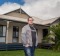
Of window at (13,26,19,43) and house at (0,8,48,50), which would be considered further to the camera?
window at (13,26,19,43)

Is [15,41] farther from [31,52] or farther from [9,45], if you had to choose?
[31,52]

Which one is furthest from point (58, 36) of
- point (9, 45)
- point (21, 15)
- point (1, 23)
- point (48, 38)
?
point (21, 15)

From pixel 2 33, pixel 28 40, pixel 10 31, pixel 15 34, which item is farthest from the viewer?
pixel 15 34

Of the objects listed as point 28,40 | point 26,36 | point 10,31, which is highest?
point 10,31

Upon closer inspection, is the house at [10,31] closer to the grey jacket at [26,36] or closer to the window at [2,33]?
the window at [2,33]

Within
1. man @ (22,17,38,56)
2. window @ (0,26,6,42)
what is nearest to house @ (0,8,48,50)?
window @ (0,26,6,42)

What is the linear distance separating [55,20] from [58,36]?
873 centimetres

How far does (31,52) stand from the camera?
793cm

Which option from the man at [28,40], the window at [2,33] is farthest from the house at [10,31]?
the man at [28,40]

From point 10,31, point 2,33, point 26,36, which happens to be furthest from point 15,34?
point 26,36

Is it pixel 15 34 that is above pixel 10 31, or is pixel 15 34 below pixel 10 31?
below

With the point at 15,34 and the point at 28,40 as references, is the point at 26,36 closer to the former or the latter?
the point at 28,40

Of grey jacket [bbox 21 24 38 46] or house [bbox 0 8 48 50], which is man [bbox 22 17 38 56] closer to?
grey jacket [bbox 21 24 38 46]

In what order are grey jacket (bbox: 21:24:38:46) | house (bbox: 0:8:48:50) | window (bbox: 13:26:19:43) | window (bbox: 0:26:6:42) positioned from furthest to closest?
window (bbox: 13:26:19:43) → window (bbox: 0:26:6:42) → house (bbox: 0:8:48:50) → grey jacket (bbox: 21:24:38:46)
